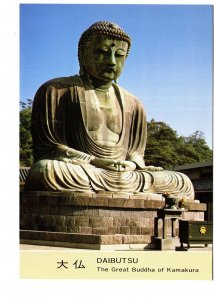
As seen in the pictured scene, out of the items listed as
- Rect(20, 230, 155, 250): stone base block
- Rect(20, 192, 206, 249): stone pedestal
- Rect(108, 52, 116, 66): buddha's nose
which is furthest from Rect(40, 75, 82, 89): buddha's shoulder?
Rect(20, 230, 155, 250): stone base block

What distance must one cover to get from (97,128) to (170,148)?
44.9 ft

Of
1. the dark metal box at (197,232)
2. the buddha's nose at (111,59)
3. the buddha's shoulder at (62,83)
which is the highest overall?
the buddha's nose at (111,59)

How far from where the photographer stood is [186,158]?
2598cm

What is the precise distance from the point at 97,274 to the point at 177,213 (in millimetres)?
3043

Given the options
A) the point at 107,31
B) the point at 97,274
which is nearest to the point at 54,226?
the point at 97,274

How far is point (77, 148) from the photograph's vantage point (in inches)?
489

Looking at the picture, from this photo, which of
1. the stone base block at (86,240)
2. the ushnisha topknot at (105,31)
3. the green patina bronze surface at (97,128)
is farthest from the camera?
the ushnisha topknot at (105,31)

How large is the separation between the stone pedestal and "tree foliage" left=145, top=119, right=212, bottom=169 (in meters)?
14.1

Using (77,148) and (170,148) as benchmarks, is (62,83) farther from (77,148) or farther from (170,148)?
(170,148)

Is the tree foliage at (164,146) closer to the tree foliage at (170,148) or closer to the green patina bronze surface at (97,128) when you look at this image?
the tree foliage at (170,148)

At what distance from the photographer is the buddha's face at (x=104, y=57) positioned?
12820 millimetres

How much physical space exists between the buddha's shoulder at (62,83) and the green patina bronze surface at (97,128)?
2cm

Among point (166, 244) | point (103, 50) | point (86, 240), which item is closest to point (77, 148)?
point (103, 50)

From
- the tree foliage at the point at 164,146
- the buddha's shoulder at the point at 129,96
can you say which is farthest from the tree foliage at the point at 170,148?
the buddha's shoulder at the point at 129,96
